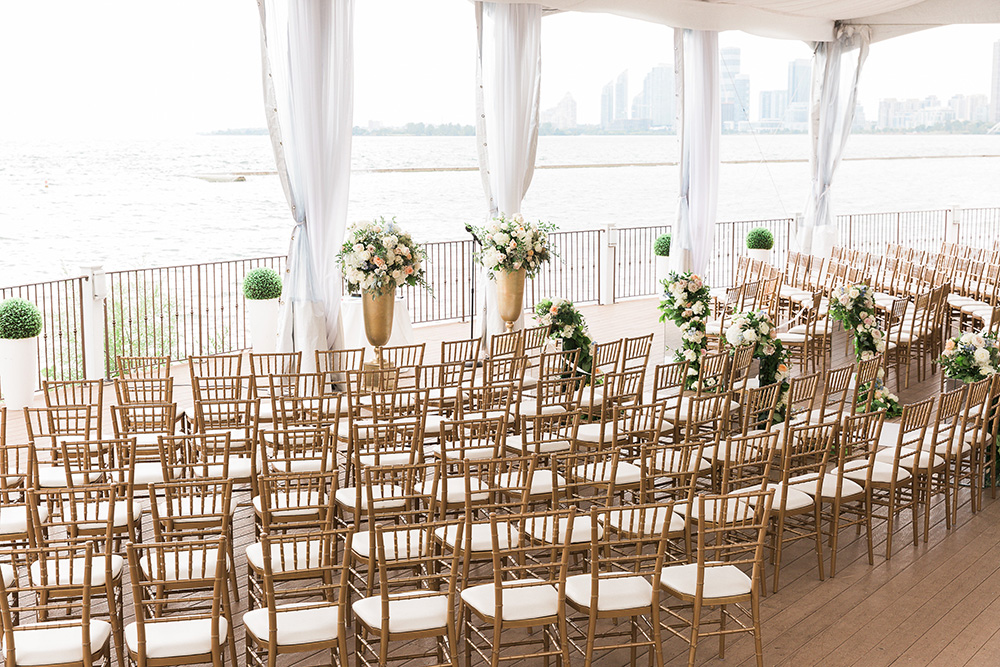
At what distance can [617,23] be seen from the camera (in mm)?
41062

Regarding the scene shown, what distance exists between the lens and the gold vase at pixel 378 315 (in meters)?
8.11

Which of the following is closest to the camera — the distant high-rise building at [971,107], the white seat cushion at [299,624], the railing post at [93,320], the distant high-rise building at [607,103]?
the white seat cushion at [299,624]

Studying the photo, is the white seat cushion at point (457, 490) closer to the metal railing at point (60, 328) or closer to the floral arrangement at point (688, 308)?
the floral arrangement at point (688, 308)

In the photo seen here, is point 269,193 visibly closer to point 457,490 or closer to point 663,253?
point 663,253

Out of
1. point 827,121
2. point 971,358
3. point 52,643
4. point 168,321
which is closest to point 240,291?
point 168,321

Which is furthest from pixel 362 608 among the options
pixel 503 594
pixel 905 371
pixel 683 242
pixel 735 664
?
pixel 683 242

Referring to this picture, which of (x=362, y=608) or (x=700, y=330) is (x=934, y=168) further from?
(x=362, y=608)

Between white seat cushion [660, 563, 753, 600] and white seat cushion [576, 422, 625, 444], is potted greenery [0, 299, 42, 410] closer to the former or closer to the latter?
white seat cushion [576, 422, 625, 444]

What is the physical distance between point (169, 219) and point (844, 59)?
88.4 feet

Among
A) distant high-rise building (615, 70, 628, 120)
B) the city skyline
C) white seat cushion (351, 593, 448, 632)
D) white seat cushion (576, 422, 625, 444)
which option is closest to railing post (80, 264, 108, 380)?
white seat cushion (576, 422, 625, 444)

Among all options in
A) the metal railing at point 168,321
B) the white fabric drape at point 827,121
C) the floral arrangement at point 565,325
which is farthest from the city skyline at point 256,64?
the floral arrangement at point 565,325

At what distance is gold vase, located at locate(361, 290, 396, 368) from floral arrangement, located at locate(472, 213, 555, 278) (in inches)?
43.8

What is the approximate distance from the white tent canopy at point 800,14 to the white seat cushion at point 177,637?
789cm

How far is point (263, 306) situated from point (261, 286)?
194 millimetres
